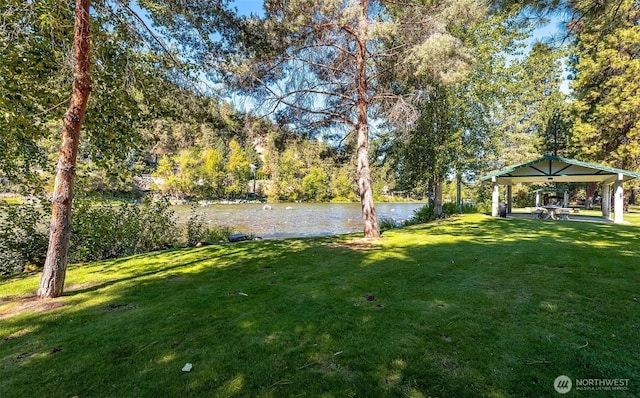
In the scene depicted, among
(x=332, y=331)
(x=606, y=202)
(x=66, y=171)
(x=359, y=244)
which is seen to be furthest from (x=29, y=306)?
(x=606, y=202)

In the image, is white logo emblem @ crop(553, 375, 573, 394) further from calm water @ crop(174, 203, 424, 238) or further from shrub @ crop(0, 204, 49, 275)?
calm water @ crop(174, 203, 424, 238)

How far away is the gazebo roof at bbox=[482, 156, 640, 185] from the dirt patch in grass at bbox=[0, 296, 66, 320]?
1680 centimetres

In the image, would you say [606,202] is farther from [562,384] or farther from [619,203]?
[562,384]

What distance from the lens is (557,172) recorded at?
49.3 feet

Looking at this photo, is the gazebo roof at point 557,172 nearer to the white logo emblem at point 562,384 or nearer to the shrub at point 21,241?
the white logo emblem at point 562,384

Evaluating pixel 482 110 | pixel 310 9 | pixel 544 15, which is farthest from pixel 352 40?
pixel 482 110

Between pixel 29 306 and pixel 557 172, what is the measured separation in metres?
18.8

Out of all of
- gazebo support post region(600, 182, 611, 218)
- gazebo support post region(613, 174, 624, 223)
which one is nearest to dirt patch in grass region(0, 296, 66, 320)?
gazebo support post region(613, 174, 624, 223)

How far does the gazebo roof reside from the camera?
46.4 feet

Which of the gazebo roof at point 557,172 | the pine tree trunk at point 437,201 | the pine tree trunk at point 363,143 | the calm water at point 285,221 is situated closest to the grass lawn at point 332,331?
the pine tree trunk at point 363,143

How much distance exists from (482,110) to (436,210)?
5.86m

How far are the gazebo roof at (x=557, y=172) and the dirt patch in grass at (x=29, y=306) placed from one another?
16.8 m

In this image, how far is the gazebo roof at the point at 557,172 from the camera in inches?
557

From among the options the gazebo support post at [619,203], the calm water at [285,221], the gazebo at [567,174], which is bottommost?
the calm water at [285,221]
